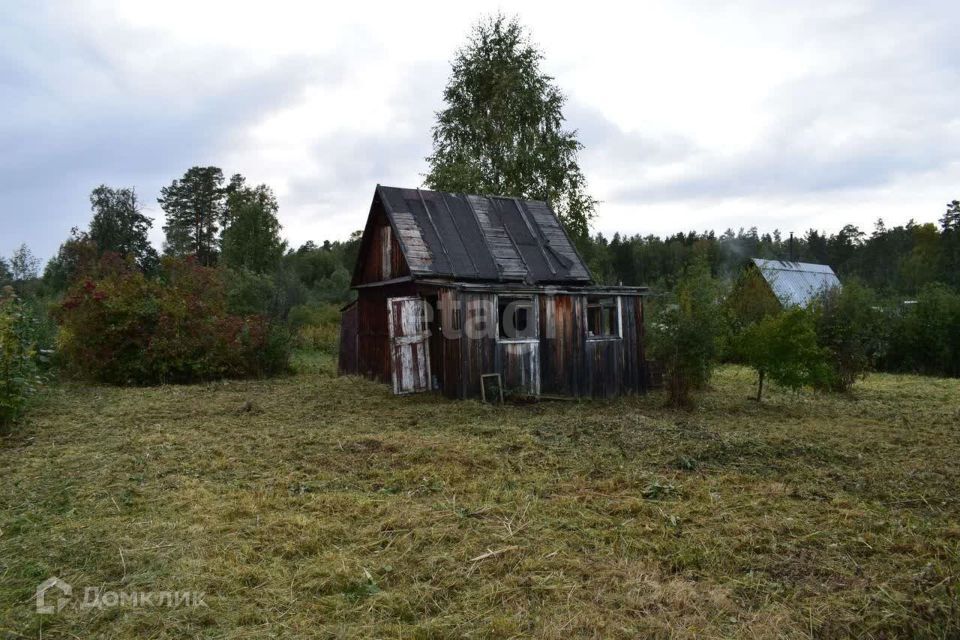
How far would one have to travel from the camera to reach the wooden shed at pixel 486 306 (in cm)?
1239

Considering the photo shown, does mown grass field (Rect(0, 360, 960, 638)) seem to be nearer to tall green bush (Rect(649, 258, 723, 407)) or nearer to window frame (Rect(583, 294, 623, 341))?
tall green bush (Rect(649, 258, 723, 407))

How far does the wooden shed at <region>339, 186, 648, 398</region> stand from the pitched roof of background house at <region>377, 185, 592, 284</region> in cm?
3

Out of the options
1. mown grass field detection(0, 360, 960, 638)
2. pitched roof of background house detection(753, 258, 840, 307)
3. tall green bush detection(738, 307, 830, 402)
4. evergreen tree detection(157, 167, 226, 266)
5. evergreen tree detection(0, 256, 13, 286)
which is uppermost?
evergreen tree detection(157, 167, 226, 266)

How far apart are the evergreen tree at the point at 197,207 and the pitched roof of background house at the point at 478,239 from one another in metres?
32.7

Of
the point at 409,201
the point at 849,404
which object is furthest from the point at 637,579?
the point at 409,201

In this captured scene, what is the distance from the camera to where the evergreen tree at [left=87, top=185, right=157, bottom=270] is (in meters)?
39.1

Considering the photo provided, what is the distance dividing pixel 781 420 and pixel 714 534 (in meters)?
6.65

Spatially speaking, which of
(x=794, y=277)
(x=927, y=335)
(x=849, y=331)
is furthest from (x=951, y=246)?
(x=849, y=331)

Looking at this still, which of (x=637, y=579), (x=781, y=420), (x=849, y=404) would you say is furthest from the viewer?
(x=849, y=404)

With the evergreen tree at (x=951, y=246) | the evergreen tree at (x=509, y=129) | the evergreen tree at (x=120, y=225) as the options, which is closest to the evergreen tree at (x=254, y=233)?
the evergreen tree at (x=120, y=225)

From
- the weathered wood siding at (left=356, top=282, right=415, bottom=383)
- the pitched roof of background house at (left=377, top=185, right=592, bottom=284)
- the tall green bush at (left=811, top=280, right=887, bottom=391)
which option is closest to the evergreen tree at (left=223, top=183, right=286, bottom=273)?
the weathered wood siding at (left=356, top=282, right=415, bottom=383)

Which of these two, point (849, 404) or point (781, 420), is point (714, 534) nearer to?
point (781, 420)

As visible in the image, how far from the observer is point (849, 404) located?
1309 centimetres

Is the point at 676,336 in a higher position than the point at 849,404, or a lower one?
higher
